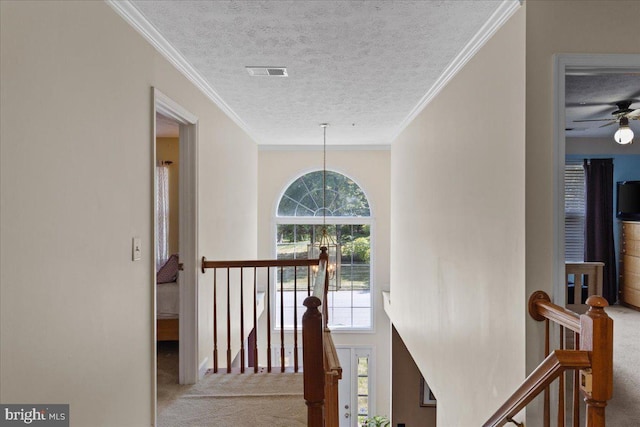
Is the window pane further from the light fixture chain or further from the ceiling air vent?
the ceiling air vent

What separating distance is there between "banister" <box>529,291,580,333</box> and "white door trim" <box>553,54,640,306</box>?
3.7 inches

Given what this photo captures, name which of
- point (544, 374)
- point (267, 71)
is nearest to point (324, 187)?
point (267, 71)

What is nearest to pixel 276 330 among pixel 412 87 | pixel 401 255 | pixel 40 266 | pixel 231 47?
pixel 401 255

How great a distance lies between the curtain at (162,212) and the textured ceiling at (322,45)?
7.22 feet

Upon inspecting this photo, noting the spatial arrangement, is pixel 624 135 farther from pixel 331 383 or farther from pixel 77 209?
pixel 77 209

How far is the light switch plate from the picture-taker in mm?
2139

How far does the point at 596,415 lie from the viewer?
1.32m

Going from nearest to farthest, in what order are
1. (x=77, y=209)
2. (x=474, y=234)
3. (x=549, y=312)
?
(x=77, y=209) → (x=549, y=312) → (x=474, y=234)

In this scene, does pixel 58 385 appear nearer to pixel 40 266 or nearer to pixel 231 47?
pixel 40 266

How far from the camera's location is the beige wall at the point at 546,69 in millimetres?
1889

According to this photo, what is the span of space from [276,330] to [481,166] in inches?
228

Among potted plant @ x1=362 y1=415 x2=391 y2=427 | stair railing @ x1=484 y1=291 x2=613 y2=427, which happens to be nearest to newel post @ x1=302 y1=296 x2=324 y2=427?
stair railing @ x1=484 y1=291 x2=613 y2=427

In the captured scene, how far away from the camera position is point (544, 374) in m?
1.46

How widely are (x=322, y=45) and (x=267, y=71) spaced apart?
637mm
